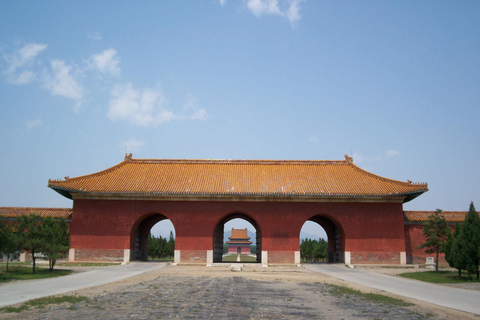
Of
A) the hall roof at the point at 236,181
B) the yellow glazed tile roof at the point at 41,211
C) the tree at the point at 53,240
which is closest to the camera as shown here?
the tree at the point at 53,240

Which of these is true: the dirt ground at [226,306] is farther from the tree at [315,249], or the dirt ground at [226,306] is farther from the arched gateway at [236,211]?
the tree at [315,249]

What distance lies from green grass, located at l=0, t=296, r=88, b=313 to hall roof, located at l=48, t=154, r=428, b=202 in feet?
44.9

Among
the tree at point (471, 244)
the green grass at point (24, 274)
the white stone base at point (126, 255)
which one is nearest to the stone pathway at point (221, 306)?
the green grass at point (24, 274)

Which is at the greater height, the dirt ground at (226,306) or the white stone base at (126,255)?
the dirt ground at (226,306)

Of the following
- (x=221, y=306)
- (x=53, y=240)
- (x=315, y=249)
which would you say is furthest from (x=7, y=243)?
(x=315, y=249)

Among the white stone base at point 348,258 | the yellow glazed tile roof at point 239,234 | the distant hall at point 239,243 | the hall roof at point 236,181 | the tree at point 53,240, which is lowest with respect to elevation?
the distant hall at point 239,243

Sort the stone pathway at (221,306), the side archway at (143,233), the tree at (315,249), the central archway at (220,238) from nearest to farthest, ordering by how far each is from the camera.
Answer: the stone pathway at (221,306)
the central archway at (220,238)
the side archway at (143,233)
the tree at (315,249)

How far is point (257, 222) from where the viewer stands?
78.1 ft

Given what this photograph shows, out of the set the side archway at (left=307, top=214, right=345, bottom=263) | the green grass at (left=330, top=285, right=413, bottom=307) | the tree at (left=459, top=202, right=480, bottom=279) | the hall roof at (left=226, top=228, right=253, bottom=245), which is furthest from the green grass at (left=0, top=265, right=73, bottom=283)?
the hall roof at (left=226, top=228, right=253, bottom=245)

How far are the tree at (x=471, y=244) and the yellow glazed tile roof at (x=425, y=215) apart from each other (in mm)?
8444

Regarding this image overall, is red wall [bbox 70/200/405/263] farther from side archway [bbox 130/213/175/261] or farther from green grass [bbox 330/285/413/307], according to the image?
green grass [bbox 330/285/413/307]

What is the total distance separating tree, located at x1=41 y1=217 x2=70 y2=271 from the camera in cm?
1675

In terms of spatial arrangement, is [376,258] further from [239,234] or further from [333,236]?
[239,234]

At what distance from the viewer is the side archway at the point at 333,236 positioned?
81.7 feet
